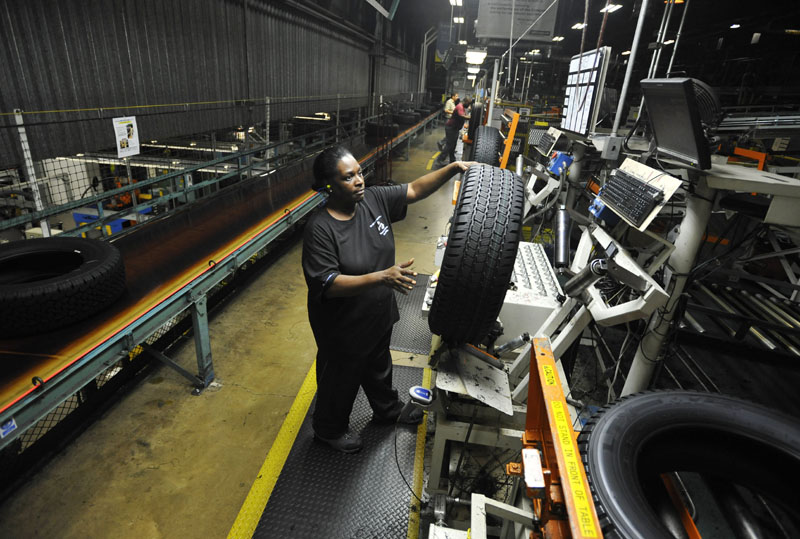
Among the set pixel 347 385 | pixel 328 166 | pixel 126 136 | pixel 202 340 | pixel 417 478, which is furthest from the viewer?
pixel 126 136

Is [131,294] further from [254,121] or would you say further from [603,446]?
[254,121]

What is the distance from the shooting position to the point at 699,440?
1.57m

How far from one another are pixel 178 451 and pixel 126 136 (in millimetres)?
2987

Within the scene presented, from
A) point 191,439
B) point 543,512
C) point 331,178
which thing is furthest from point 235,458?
point 543,512

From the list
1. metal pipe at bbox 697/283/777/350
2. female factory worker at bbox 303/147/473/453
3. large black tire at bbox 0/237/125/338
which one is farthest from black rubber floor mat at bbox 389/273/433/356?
metal pipe at bbox 697/283/777/350

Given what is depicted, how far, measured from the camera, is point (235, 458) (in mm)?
2590

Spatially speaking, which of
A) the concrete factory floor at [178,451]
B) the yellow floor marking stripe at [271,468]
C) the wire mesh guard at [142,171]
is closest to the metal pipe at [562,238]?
the concrete factory floor at [178,451]

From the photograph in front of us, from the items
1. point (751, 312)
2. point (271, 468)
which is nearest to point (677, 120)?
point (271, 468)

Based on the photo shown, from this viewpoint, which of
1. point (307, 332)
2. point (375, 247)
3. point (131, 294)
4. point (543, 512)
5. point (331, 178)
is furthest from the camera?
point (307, 332)

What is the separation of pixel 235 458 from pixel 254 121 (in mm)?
5461

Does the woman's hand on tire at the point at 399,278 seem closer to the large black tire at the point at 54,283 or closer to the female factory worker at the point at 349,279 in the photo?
the female factory worker at the point at 349,279

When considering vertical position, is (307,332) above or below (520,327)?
below

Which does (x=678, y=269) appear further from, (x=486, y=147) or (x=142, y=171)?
(x=142, y=171)

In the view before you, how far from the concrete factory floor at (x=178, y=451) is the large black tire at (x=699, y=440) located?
1991 mm
